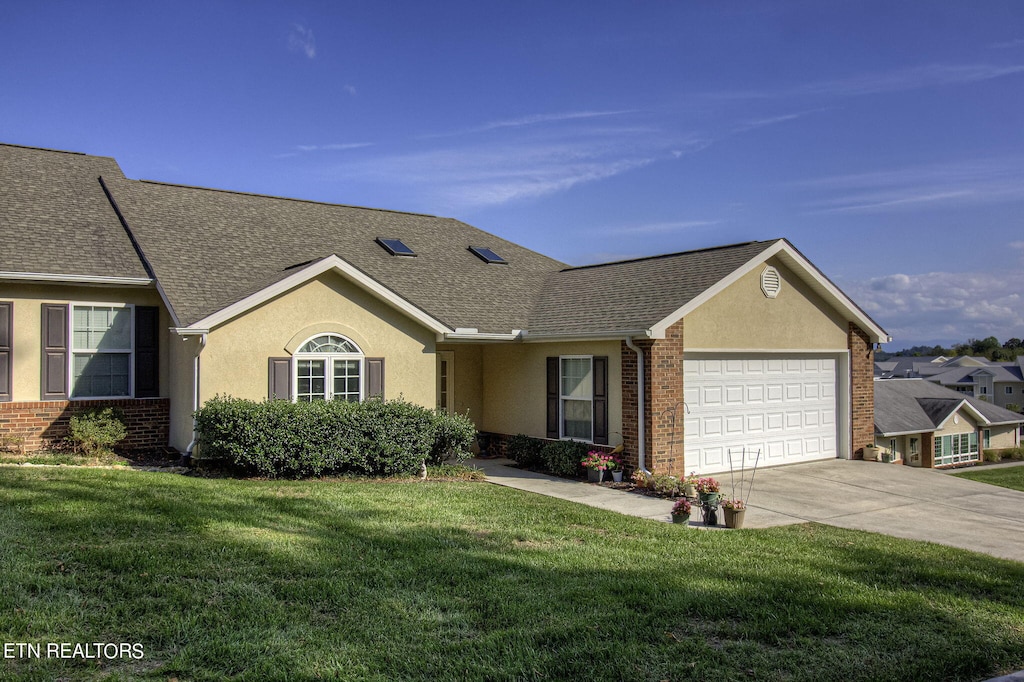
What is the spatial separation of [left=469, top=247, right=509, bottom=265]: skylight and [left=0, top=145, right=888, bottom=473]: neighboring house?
1.92 metres

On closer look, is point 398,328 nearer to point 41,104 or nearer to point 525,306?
point 525,306

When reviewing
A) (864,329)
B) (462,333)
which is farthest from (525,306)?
(864,329)

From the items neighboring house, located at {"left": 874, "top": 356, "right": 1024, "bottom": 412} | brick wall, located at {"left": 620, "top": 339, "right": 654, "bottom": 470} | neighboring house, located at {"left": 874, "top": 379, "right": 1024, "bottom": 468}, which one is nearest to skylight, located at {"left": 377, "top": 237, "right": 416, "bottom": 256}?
brick wall, located at {"left": 620, "top": 339, "right": 654, "bottom": 470}

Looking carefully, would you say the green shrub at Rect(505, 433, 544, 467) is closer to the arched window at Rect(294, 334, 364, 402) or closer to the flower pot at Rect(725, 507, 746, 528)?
the arched window at Rect(294, 334, 364, 402)

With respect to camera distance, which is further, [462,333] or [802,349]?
[802,349]

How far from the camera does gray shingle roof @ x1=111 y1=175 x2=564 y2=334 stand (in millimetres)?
13945

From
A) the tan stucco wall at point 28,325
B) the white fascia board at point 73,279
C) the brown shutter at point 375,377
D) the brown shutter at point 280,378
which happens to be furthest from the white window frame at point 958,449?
the tan stucco wall at point 28,325

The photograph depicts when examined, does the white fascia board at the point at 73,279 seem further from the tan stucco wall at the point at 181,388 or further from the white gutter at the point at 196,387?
the white gutter at the point at 196,387

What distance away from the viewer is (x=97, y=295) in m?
13.5

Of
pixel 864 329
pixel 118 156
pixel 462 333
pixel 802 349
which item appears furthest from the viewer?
pixel 118 156

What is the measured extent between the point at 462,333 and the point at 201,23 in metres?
7.96

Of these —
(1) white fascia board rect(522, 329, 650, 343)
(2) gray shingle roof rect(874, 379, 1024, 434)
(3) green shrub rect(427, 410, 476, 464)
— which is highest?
(1) white fascia board rect(522, 329, 650, 343)

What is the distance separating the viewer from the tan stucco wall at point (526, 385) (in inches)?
539

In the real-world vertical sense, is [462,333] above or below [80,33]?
below
